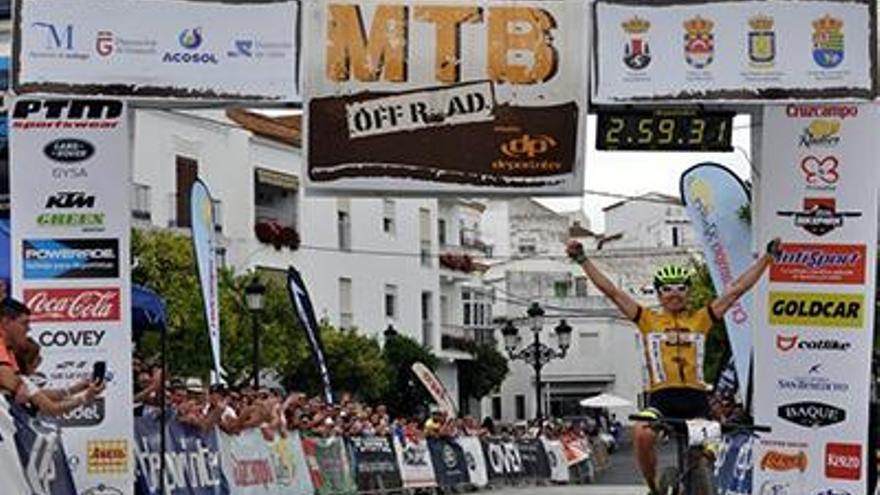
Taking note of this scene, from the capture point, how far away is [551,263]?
10450cm

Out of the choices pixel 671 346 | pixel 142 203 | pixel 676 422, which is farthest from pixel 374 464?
pixel 142 203

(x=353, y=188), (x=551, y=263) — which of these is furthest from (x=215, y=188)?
(x=551, y=263)

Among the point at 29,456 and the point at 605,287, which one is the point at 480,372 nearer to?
the point at 605,287

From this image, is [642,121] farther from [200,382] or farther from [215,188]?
[215,188]

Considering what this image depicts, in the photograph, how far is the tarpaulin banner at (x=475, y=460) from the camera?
31641 mm

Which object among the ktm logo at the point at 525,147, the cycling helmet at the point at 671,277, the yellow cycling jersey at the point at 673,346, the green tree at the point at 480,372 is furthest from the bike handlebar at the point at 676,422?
the green tree at the point at 480,372

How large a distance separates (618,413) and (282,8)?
82.4 meters

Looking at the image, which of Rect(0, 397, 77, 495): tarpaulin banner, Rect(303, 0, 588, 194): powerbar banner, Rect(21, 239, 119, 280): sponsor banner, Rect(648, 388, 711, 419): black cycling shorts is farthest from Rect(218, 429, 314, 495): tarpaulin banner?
Rect(648, 388, 711, 419): black cycling shorts

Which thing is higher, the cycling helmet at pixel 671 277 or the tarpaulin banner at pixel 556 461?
the cycling helmet at pixel 671 277

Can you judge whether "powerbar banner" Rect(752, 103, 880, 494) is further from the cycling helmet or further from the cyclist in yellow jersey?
the cycling helmet

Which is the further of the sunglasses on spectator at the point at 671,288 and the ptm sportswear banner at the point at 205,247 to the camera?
the ptm sportswear banner at the point at 205,247

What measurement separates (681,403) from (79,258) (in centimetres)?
575

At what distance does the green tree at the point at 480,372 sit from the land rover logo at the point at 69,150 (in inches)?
2390

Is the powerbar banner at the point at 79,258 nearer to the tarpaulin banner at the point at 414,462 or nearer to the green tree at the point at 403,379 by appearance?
the tarpaulin banner at the point at 414,462
